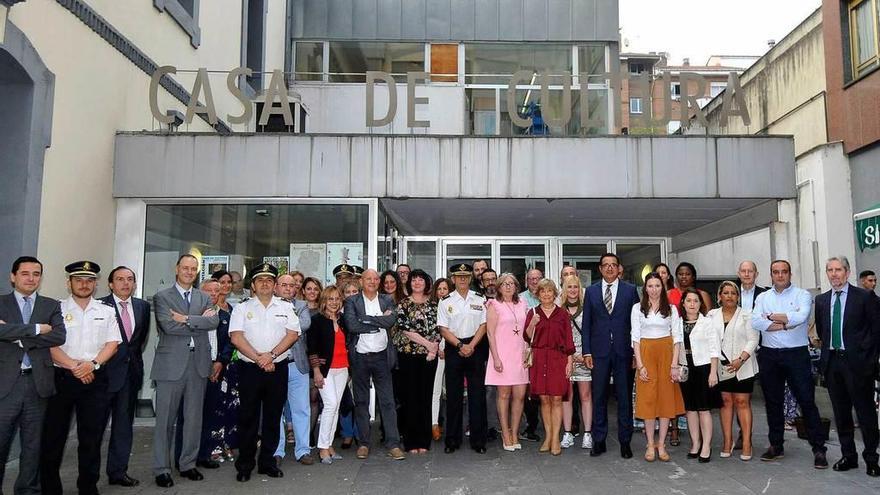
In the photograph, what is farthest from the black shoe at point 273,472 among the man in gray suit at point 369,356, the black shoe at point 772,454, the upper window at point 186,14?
the upper window at point 186,14

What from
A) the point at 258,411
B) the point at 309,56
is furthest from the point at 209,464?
the point at 309,56

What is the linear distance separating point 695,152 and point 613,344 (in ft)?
11.1

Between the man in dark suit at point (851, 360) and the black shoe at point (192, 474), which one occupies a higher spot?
the man in dark suit at point (851, 360)

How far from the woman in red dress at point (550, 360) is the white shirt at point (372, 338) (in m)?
1.47

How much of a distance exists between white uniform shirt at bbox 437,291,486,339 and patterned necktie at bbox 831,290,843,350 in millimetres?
3185

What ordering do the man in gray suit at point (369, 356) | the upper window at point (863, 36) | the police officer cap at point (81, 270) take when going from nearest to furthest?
the police officer cap at point (81, 270)
the man in gray suit at point (369, 356)
the upper window at point (863, 36)

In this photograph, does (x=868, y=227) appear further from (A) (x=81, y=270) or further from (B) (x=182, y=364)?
(A) (x=81, y=270)

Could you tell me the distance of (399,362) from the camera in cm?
653

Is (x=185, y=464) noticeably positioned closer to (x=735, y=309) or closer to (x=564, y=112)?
(x=735, y=309)

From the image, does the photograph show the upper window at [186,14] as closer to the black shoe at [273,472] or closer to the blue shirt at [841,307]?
the black shoe at [273,472]

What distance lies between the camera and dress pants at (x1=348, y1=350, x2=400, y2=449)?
633 centimetres

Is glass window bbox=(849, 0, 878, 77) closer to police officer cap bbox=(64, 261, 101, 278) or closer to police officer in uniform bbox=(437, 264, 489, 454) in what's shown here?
police officer in uniform bbox=(437, 264, 489, 454)

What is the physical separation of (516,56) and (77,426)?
41.1ft

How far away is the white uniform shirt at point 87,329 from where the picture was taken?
5.06 metres
